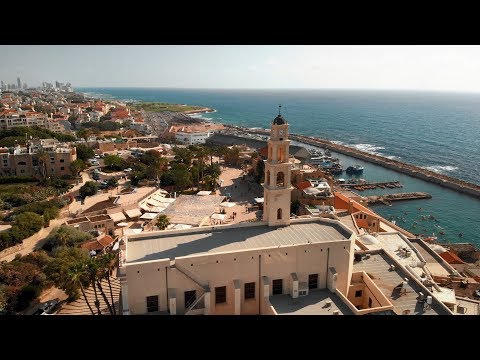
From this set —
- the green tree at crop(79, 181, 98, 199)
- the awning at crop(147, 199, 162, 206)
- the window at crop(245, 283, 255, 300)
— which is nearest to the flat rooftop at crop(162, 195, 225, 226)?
the awning at crop(147, 199, 162, 206)

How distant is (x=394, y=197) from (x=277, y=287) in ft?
98.5

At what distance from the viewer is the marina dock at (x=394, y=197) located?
124ft

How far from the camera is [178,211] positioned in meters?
25.5

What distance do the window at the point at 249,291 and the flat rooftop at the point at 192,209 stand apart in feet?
32.2

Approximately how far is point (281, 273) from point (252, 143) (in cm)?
4893

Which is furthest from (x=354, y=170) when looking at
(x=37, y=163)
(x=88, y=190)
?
(x=37, y=163)

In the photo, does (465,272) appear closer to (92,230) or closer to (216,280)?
A: (216,280)

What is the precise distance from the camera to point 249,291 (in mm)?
12797

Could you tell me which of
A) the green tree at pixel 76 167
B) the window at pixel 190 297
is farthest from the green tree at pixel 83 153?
the window at pixel 190 297

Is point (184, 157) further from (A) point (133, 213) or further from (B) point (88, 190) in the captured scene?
(A) point (133, 213)

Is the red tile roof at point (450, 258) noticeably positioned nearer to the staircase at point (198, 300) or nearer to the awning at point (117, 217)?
the staircase at point (198, 300)

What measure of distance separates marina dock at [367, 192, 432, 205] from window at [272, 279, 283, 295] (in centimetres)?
2689

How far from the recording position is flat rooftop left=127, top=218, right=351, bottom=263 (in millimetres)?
12273

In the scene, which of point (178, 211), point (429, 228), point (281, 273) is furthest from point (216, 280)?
point (429, 228)
